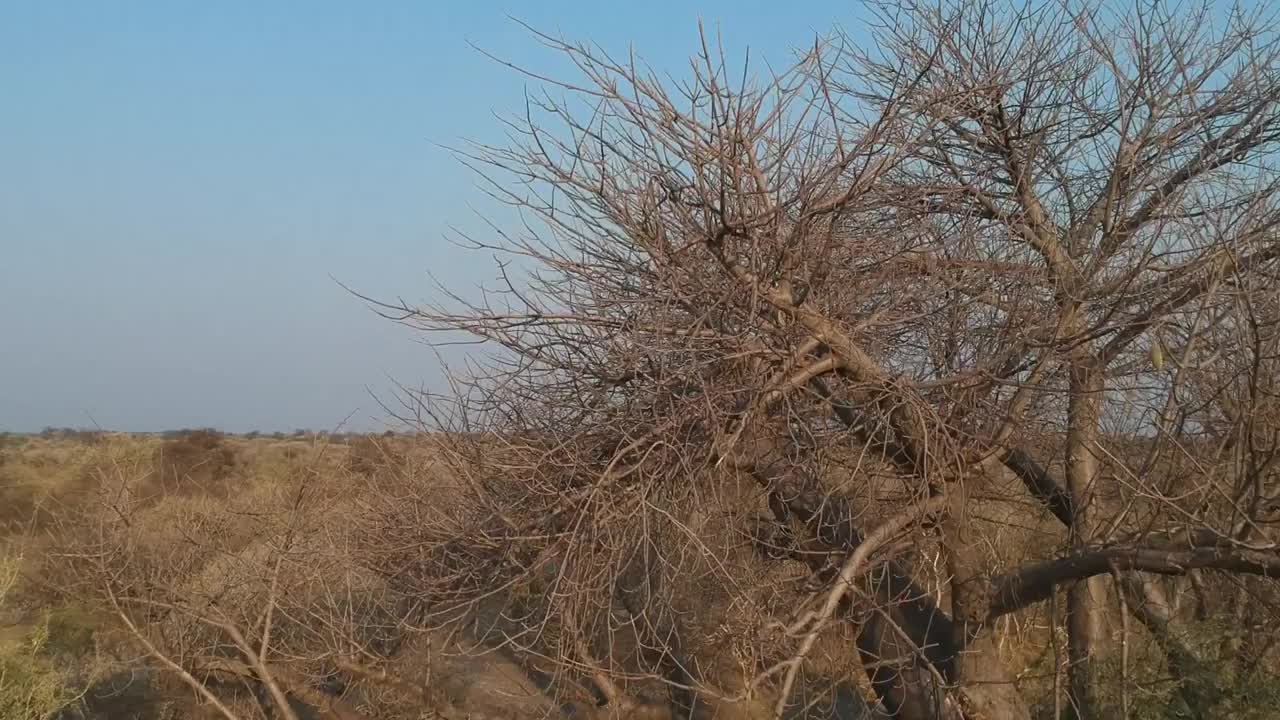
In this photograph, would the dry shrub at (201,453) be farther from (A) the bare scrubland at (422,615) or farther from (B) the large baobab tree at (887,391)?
(B) the large baobab tree at (887,391)

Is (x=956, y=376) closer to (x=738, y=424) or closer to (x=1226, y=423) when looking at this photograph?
(x=738, y=424)

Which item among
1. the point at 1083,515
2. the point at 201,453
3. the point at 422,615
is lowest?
the point at 422,615

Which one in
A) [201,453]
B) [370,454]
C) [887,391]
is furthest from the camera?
[201,453]

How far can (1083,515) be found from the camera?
19.2 ft

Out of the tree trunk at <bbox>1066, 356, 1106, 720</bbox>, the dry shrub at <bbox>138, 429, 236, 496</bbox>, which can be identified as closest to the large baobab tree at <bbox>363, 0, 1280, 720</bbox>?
the tree trunk at <bbox>1066, 356, 1106, 720</bbox>

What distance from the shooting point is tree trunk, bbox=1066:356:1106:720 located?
5.72 m

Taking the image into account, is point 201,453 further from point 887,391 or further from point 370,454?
point 887,391

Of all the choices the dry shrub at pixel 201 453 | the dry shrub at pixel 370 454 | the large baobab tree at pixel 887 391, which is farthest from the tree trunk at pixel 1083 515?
the dry shrub at pixel 201 453

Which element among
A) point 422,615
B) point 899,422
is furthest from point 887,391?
point 422,615

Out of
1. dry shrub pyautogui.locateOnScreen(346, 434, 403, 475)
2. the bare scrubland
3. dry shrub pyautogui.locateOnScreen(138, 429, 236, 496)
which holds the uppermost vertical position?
dry shrub pyautogui.locateOnScreen(138, 429, 236, 496)

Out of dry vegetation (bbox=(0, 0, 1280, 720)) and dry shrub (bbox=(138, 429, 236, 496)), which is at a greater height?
dry shrub (bbox=(138, 429, 236, 496))

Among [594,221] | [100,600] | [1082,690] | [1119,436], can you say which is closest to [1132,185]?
[1119,436]

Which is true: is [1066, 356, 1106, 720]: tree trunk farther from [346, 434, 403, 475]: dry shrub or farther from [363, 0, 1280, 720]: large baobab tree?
[346, 434, 403, 475]: dry shrub

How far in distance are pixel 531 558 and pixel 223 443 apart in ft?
124
